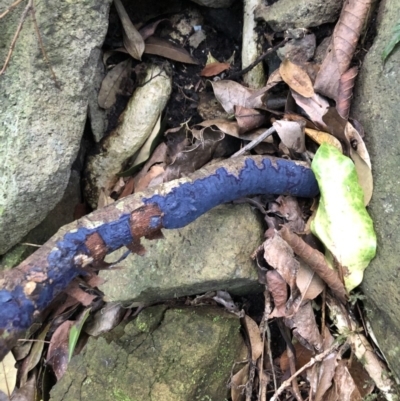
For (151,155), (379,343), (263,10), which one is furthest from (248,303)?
(263,10)

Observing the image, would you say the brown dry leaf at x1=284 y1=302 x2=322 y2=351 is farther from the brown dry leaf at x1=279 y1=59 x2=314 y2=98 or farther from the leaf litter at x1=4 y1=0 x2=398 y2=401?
the brown dry leaf at x1=279 y1=59 x2=314 y2=98

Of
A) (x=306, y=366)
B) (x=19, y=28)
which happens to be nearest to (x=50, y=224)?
(x=19, y=28)

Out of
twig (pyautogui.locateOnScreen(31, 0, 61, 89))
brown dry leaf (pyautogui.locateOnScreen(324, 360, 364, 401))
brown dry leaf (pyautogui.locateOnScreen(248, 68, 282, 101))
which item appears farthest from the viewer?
brown dry leaf (pyautogui.locateOnScreen(248, 68, 282, 101))

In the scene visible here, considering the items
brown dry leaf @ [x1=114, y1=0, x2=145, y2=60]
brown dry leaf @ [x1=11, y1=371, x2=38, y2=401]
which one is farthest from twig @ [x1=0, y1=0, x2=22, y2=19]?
brown dry leaf @ [x1=11, y1=371, x2=38, y2=401]

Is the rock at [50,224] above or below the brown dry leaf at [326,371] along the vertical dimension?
above

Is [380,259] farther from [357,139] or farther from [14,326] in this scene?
[14,326]

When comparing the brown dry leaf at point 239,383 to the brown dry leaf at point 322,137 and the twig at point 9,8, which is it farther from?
the twig at point 9,8

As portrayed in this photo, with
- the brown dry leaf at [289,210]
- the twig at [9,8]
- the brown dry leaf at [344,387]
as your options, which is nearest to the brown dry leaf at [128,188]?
the brown dry leaf at [289,210]
